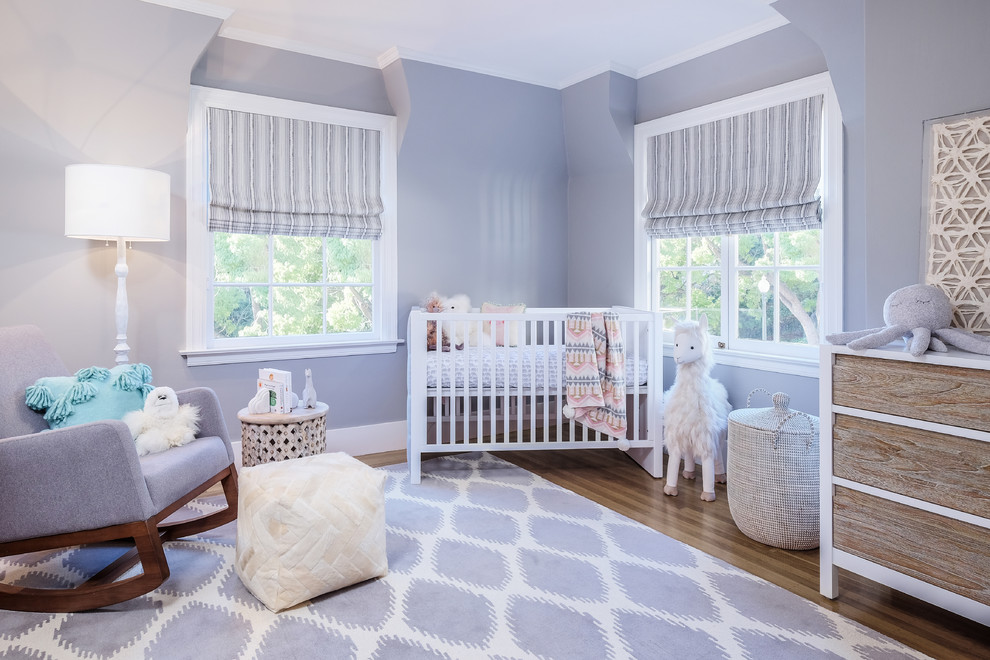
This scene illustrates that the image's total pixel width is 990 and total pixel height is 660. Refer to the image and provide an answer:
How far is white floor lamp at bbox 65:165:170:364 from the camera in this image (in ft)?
8.18

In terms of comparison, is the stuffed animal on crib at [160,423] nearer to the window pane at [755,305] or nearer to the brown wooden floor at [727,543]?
the brown wooden floor at [727,543]

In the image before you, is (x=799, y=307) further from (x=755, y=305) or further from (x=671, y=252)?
(x=671, y=252)

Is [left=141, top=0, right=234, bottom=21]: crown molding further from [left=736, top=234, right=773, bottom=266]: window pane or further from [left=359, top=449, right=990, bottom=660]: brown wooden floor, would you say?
[left=736, top=234, right=773, bottom=266]: window pane

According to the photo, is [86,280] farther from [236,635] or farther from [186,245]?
[236,635]

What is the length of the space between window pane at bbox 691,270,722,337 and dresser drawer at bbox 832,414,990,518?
1.64m

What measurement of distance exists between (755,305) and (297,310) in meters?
2.48

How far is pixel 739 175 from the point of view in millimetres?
3283

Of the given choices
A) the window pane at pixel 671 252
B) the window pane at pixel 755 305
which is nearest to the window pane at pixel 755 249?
the window pane at pixel 755 305

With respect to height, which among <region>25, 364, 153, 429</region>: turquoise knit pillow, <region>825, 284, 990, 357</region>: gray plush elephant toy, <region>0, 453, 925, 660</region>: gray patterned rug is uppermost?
<region>825, 284, 990, 357</region>: gray plush elephant toy

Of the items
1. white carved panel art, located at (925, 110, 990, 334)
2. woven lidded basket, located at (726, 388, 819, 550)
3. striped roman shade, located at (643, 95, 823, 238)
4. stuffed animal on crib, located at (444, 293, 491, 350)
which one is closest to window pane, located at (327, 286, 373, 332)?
stuffed animal on crib, located at (444, 293, 491, 350)

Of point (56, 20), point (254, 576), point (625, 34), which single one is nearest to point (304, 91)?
point (56, 20)

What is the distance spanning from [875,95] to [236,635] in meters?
2.55

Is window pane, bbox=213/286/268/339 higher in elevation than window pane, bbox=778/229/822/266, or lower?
lower

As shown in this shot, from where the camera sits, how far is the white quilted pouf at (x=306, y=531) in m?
1.87
